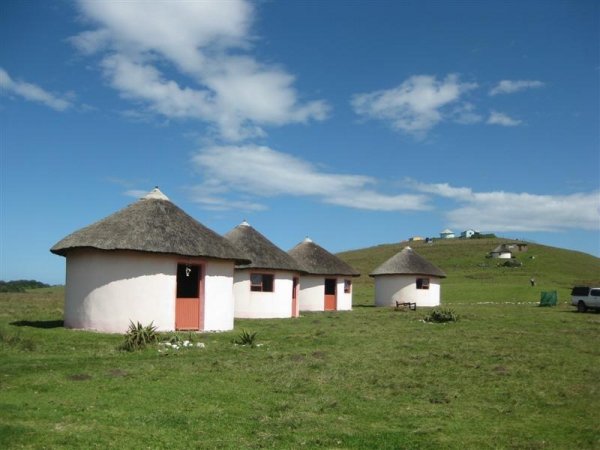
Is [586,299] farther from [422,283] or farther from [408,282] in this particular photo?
[408,282]

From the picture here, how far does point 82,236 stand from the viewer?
2397 cm

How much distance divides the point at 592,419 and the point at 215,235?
18.1 meters

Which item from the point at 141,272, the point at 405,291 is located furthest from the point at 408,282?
the point at 141,272

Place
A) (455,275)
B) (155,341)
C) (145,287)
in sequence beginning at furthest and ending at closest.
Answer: (455,275) < (145,287) < (155,341)

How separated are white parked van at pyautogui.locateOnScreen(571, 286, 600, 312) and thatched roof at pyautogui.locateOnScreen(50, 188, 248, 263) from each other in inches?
1051

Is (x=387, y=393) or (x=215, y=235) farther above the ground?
(x=215, y=235)

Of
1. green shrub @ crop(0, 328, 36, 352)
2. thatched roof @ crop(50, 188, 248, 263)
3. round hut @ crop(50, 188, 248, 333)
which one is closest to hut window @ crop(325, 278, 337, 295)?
thatched roof @ crop(50, 188, 248, 263)

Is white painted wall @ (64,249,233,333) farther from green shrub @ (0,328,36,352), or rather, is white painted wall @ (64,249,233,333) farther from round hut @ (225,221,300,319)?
round hut @ (225,221,300,319)

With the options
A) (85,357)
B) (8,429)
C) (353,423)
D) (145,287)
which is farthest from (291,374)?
(145,287)

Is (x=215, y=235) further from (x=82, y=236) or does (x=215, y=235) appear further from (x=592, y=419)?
(x=592, y=419)

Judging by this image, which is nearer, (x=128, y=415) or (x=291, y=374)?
(x=128, y=415)

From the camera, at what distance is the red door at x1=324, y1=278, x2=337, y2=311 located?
45219mm

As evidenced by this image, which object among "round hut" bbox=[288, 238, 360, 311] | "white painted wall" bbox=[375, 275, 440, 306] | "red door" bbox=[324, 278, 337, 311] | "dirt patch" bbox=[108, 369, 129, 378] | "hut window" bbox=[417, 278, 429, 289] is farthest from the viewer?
"hut window" bbox=[417, 278, 429, 289]

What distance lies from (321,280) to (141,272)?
22741 mm
